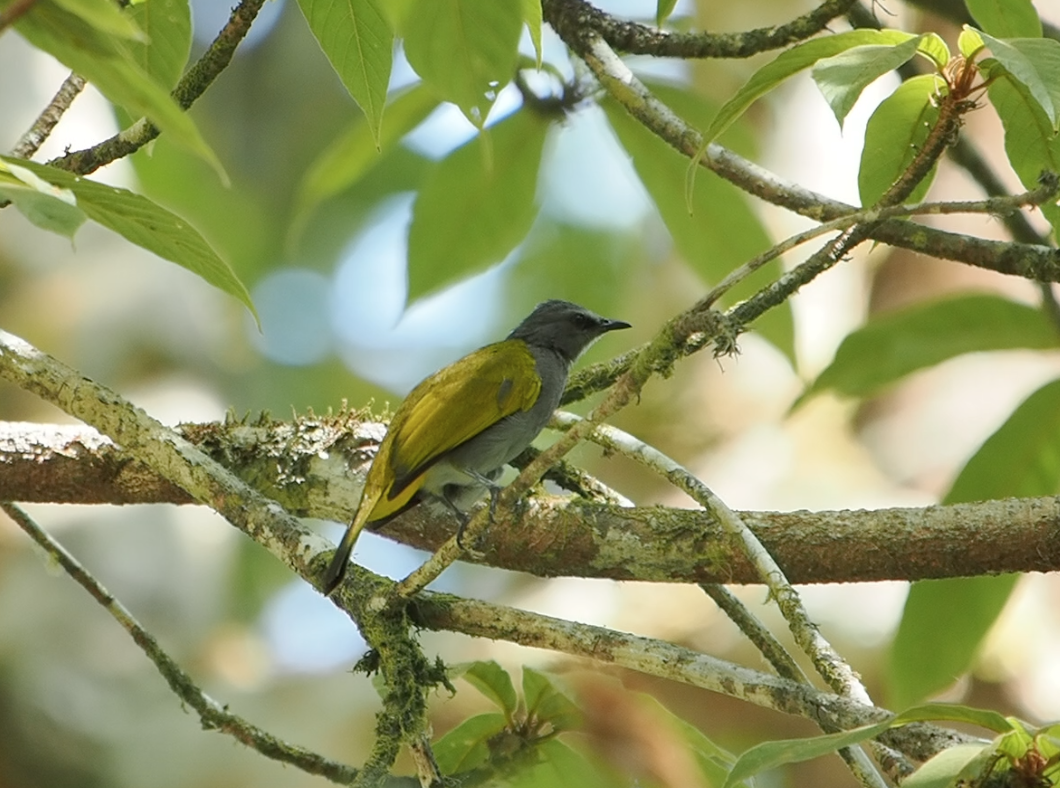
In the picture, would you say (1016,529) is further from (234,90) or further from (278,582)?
(278,582)

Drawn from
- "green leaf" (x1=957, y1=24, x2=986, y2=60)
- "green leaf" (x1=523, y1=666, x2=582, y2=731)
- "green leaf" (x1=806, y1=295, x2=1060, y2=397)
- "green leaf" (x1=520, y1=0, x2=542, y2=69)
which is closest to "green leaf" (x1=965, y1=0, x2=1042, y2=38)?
"green leaf" (x1=957, y1=24, x2=986, y2=60)

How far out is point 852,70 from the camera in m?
1.96

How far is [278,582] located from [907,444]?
7.21 metres

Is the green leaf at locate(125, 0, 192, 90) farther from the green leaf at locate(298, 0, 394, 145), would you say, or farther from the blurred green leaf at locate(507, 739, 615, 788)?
the blurred green leaf at locate(507, 739, 615, 788)

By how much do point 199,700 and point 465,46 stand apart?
5.69 feet

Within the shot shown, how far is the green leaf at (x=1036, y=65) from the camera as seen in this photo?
1.83 meters

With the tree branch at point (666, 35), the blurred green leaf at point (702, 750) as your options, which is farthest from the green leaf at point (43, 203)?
the tree branch at point (666, 35)

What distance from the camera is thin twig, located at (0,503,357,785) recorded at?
108 inches

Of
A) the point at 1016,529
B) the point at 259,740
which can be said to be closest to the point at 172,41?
the point at 259,740

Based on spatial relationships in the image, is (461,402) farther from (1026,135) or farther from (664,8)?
(1026,135)

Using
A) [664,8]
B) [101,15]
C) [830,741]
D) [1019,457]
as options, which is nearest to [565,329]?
[1019,457]

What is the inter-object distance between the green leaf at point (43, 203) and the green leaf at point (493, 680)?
1.23 metres

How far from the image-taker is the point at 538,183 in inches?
159

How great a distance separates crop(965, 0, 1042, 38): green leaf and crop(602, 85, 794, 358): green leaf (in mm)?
1176
